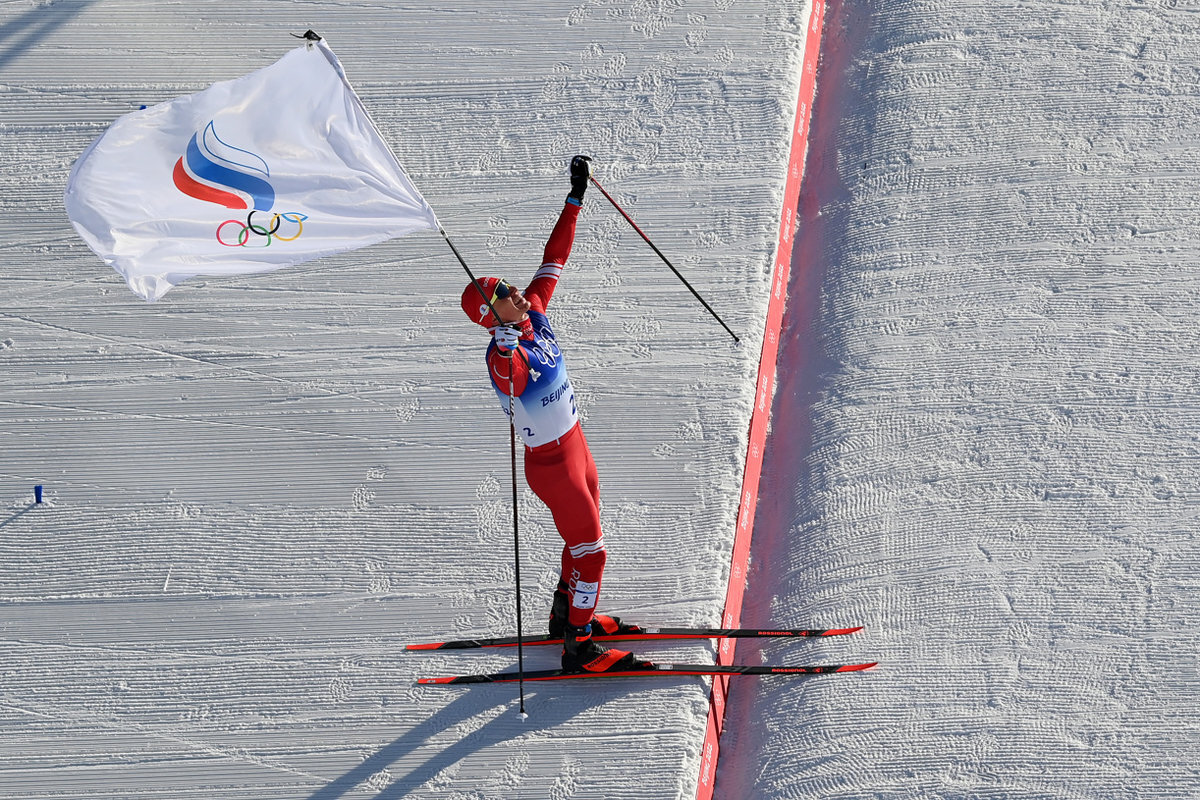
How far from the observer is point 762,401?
4.71 metres

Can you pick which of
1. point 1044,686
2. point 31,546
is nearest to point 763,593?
point 1044,686

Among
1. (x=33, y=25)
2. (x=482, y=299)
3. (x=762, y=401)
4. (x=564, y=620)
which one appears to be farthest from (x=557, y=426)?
(x=33, y=25)

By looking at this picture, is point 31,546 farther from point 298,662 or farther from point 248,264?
point 248,264

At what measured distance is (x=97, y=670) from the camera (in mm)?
4176

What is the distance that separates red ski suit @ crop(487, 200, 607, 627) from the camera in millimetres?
3566

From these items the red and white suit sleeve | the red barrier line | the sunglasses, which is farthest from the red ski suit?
the red barrier line

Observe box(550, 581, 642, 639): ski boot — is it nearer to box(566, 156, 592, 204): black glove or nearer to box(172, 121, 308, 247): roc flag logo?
box(566, 156, 592, 204): black glove

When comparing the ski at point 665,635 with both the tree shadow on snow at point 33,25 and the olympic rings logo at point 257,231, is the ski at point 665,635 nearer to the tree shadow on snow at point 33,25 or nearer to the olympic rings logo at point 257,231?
the olympic rings logo at point 257,231

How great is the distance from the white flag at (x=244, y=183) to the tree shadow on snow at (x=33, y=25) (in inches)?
117

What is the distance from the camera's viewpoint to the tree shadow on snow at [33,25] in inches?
236

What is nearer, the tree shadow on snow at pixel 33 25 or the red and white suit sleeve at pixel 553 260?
the red and white suit sleeve at pixel 553 260

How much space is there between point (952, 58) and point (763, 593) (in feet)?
9.19

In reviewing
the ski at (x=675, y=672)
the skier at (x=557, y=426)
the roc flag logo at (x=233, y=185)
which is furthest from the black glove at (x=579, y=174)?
the ski at (x=675, y=672)

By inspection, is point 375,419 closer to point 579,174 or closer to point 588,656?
point 588,656
